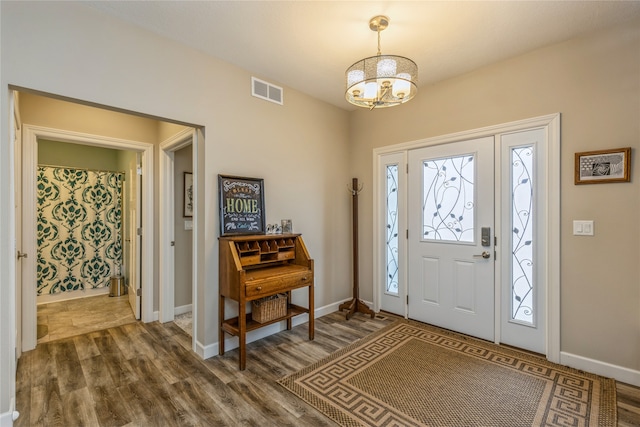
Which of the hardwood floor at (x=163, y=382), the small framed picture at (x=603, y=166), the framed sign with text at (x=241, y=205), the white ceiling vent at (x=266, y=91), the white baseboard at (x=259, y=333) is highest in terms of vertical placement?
the white ceiling vent at (x=266, y=91)

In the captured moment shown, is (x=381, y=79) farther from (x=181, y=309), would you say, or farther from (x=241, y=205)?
(x=181, y=309)

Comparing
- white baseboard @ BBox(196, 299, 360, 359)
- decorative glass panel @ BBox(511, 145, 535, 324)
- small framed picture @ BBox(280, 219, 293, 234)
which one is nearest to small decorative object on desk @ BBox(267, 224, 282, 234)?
small framed picture @ BBox(280, 219, 293, 234)

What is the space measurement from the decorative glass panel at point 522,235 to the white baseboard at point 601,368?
368 millimetres

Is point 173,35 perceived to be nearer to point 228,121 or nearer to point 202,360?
point 228,121

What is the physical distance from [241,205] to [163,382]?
5.28ft

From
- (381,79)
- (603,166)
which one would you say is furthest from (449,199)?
(381,79)

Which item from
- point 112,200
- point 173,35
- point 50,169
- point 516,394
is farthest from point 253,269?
point 50,169

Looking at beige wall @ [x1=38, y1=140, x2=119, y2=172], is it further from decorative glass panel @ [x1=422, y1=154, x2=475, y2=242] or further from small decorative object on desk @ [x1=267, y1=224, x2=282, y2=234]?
decorative glass panel @ [x1=422, y1=154, x2=475, y2=242]

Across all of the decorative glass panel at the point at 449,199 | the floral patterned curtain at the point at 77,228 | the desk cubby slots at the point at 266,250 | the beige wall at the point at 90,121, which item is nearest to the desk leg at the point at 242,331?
the desk cubby slots at the point at 266,250

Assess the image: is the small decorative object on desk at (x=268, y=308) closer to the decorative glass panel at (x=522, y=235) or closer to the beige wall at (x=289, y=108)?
the beige wall at (x=289, y=108)

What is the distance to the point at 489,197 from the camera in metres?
3.00

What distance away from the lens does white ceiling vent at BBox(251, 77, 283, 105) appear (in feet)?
10.2

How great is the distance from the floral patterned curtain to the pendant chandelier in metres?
4.66

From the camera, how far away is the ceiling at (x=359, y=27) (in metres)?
2.11
